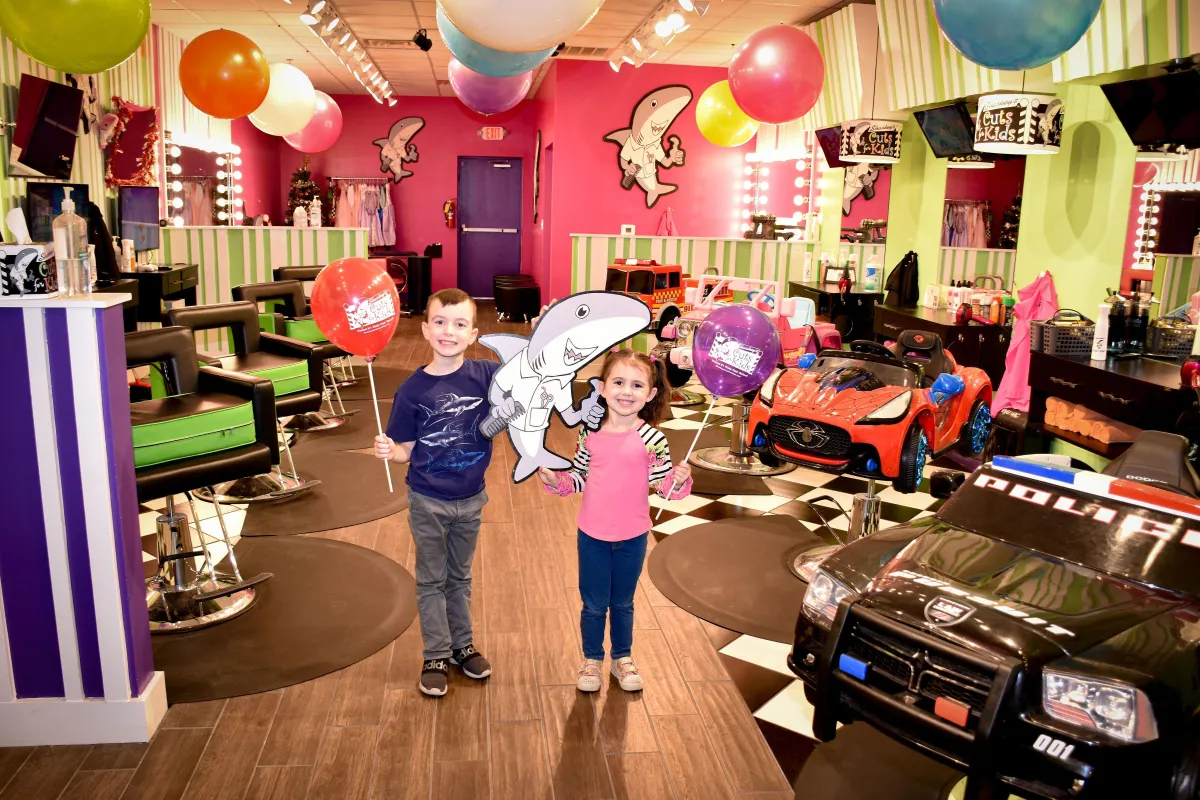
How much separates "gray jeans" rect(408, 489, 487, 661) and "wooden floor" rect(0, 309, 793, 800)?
199 mm

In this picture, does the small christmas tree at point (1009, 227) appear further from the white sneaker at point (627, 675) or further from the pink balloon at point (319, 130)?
the pink balloon at point (319, 130)

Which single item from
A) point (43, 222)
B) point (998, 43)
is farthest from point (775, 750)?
point (43, 222)

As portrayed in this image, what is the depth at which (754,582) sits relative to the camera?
12.7 ft

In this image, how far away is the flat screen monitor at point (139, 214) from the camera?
7.69m

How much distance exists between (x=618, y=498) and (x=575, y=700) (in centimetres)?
71

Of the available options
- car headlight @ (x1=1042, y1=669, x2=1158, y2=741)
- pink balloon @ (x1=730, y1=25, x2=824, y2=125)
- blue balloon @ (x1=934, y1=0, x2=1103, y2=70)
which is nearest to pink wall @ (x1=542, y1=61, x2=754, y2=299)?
pink balloon @ (x1=730, y1=25, x2=824, y2=125)

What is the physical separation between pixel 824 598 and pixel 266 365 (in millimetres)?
3288

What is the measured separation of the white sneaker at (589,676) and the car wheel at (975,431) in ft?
8.28

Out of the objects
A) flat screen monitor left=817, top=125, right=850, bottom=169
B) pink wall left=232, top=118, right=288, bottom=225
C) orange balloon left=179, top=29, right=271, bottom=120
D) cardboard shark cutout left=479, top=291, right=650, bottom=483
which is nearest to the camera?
cardboard shark cutout left=479, top=291, right=650, bottom=483

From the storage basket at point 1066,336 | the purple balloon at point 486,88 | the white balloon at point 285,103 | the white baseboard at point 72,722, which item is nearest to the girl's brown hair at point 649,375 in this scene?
the white baseboard at point 72,722

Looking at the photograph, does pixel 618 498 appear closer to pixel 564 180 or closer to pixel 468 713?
pixel 468 713

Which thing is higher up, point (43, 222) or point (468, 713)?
point (43, 222)

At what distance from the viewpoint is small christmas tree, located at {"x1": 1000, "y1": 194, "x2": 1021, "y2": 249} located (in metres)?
7.22

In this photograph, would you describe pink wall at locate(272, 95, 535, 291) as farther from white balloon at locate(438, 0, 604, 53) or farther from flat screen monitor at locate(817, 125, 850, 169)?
white balloon at locate(438, 0, 604, 53)
